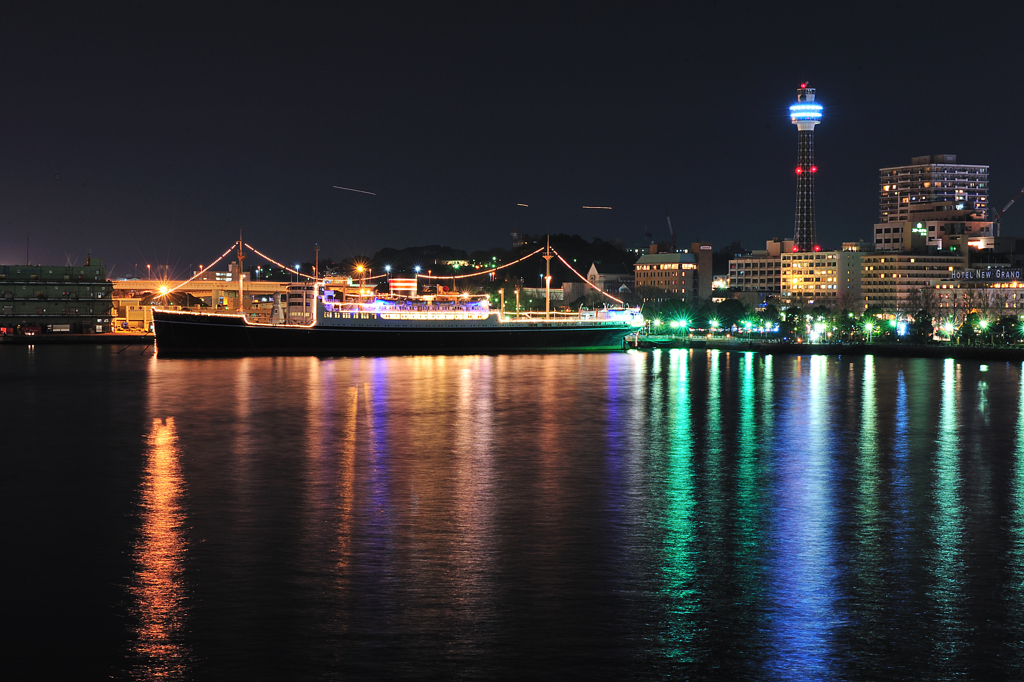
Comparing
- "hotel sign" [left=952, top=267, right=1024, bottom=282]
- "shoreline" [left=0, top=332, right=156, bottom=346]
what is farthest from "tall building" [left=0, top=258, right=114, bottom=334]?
"hotel sign" [left=952, top=267, right=1024, bottom=282]

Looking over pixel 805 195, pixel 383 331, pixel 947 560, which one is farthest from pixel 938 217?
pixel 947 560

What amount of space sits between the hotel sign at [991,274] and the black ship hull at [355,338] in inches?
2886

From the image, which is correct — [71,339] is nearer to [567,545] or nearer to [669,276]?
[567,545]

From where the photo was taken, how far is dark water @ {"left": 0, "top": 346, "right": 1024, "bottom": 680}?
876cm

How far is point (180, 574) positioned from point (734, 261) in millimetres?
161750

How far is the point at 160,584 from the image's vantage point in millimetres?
10648

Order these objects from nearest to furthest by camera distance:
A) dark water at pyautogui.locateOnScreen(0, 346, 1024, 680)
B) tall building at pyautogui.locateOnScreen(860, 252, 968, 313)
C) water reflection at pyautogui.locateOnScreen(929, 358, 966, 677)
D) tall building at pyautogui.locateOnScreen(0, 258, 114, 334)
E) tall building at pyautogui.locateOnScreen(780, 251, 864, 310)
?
dark water at pyautogui.locateOnScreen(0, 346, 1024, 680), water reflection at pyautogui.locateOnScreen(929, 358, 966, 677), tall building at pyautogui.locateOnScreen(0, 258, 114, 334), tall building at pyautogui.locateOnScreen(860, 252, 968, 313), tall building at pyautogui.locateOnScreen(780, 251, 864, 310)

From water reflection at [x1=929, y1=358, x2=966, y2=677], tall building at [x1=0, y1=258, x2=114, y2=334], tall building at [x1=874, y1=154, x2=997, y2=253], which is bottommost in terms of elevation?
water reflection at [x1=929, y1=358, x2=966, y2=677]

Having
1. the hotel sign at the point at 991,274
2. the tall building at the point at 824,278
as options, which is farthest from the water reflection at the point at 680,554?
the tall building at the point at 824,278

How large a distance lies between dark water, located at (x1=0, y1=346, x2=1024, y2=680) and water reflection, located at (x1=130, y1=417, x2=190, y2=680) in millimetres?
43

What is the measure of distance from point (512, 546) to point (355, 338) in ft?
190

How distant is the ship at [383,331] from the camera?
218ft

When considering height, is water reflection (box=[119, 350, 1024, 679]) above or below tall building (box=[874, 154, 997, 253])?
below

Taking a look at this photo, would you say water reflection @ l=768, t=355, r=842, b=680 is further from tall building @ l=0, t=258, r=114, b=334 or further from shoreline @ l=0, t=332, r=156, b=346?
tall building @ l=0, t=258, r=114, b=334
